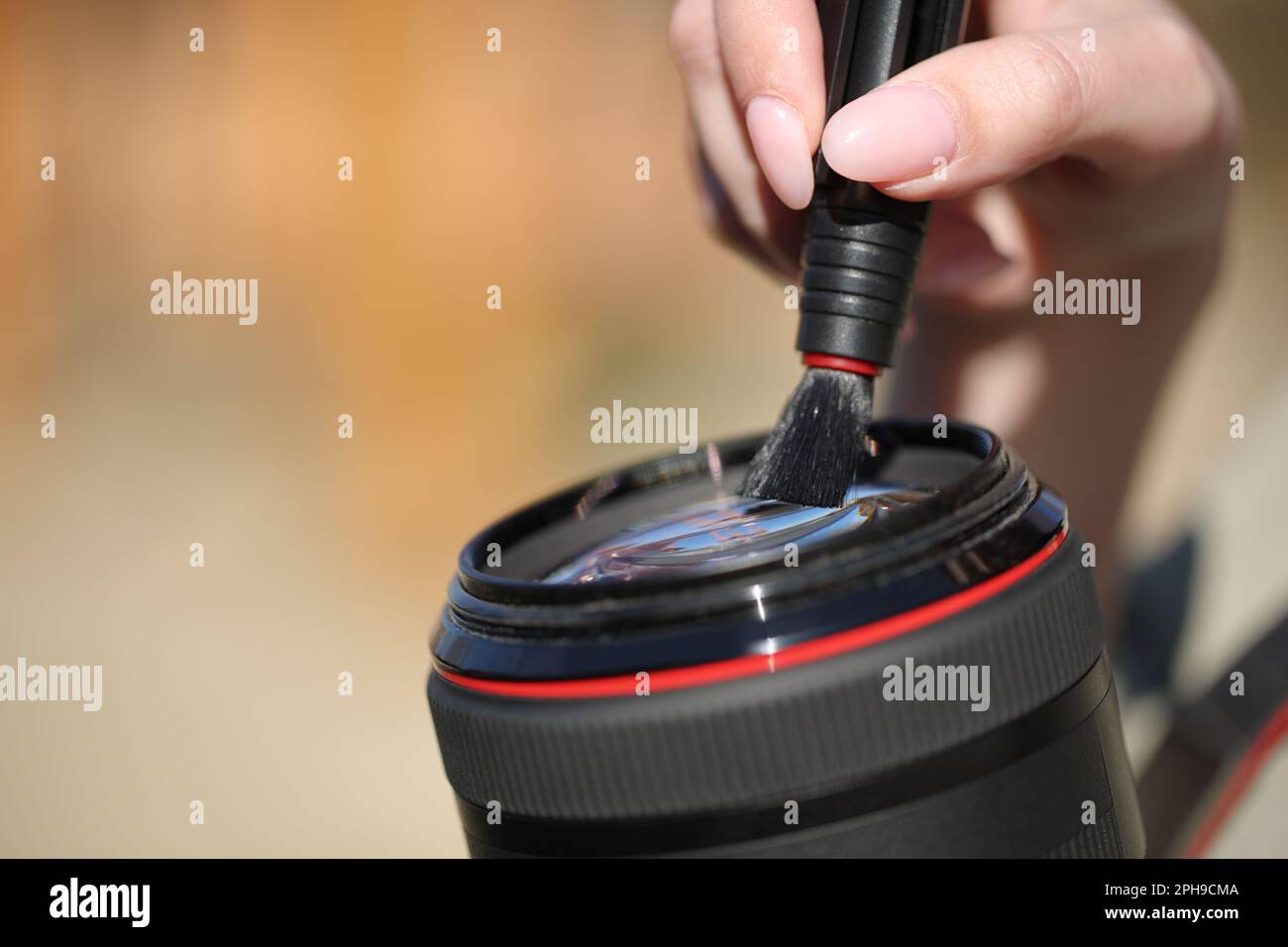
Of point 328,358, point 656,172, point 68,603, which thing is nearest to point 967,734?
point 68,603

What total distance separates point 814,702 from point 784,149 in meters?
0.28

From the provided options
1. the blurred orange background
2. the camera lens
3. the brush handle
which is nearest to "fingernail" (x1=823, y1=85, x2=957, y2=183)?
the brush handle

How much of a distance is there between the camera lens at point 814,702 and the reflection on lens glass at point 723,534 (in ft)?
0.09

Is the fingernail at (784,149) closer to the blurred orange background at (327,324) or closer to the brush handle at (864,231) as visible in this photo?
the brush handle at (864,231)

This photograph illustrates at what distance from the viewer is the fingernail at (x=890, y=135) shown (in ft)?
1.62

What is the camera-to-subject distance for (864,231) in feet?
1.70

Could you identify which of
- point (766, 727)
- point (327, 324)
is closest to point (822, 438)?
point (766, 727)

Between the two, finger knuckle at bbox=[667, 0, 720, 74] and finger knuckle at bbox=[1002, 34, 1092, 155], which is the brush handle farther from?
finger knuckle at bbox=[667, 0, 720, 74]

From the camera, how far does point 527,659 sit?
1.49 feet

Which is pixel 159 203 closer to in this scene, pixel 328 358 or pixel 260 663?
pixel 328 358

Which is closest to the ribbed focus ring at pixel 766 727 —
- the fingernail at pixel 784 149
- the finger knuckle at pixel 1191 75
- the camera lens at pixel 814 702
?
the camera lens at pixel 814 702

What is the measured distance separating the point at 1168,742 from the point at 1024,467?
Answer: 535 mm

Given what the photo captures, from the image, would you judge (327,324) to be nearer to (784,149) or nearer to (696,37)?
(696,37)

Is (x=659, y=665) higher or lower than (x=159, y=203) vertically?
lower
